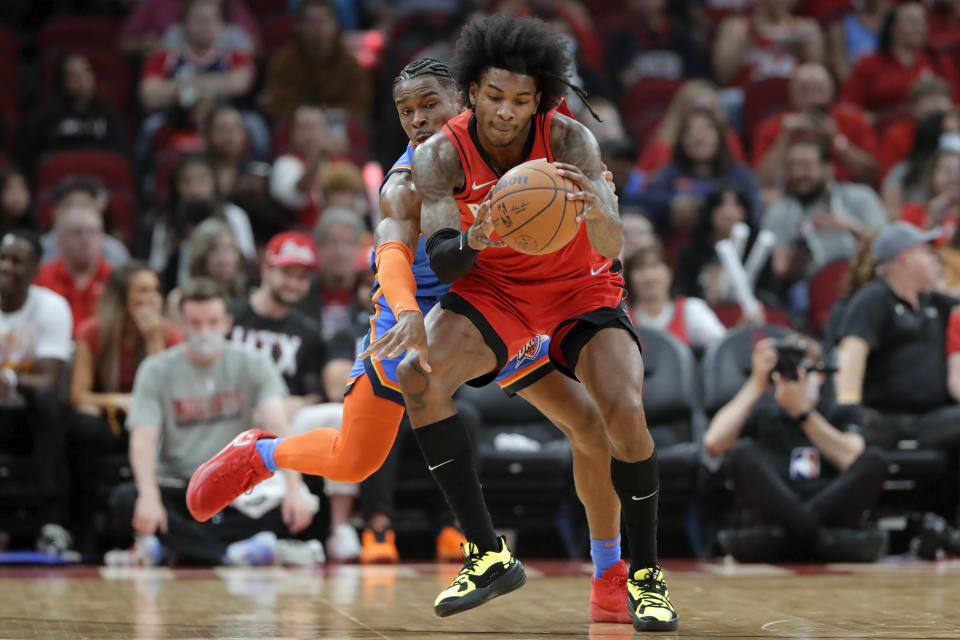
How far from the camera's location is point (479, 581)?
3863mm

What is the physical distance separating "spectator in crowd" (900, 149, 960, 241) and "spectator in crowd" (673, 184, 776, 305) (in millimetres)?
1145

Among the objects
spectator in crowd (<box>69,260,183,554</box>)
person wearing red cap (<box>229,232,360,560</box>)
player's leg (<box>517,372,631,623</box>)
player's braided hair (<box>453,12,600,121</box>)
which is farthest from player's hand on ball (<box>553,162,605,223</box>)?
spectator in crowd (<box>69,260,183,554</box>)

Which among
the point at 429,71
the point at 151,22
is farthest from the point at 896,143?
the point at 429,71

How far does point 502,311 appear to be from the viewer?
4.07 m

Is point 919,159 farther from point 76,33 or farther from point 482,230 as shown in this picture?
point 76,33

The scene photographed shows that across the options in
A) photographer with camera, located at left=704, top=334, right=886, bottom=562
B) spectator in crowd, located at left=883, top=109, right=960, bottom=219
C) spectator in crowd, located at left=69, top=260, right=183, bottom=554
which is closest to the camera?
photographer with camera, located at left=704, top=334, right=886, bottom=562

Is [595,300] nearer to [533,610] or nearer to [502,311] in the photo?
[502,311]

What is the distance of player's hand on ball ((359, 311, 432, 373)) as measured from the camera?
380cm

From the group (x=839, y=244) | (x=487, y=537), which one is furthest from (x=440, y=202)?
(x=839, y=244)

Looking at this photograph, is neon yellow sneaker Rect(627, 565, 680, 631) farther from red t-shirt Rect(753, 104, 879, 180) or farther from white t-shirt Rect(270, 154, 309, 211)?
red t-shirt Rect(753, 104, 879, 180)

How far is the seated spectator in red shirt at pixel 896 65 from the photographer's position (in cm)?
1048

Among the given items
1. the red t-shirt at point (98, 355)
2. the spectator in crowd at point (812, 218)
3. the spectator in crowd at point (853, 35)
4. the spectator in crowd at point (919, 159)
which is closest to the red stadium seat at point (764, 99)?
the spectator in crowd at point (853, 35)

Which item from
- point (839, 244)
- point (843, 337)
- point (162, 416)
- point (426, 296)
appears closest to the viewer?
point (426, 296)

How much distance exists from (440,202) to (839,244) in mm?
5346
